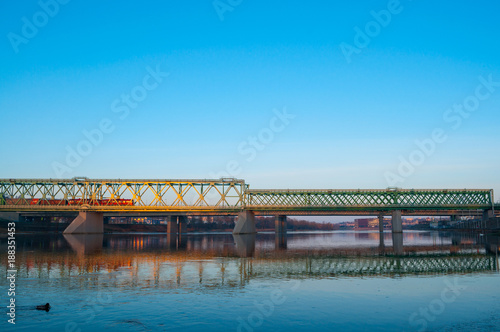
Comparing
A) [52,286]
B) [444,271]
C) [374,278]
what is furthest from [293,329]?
[444,271]

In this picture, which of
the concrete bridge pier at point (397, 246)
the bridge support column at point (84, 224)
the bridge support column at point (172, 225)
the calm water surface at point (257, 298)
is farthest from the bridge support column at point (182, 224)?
the calm water surface at point (257, 298)

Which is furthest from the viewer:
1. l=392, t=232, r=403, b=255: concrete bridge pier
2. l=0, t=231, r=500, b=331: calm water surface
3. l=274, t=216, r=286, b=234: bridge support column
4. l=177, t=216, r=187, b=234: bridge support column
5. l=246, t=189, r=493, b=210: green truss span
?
l=177, t=216, r=187, b=234: bridge support column

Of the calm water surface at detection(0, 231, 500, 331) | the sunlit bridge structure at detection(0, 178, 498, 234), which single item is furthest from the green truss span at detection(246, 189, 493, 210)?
the calm water surface at detection(0, 231, 500, 331)

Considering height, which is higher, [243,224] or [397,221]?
[397,221]

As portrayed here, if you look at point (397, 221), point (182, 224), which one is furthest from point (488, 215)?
point (182, 224)

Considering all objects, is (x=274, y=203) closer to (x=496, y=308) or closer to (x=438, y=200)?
(x=438, y=200)

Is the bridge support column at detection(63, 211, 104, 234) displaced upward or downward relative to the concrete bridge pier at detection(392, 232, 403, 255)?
upward

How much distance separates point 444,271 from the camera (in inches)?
1145

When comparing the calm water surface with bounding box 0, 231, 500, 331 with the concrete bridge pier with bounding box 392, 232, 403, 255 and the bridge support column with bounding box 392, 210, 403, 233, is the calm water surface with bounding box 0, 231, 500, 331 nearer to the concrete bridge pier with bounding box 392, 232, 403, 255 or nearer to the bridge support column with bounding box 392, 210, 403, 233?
the concrete bridge pier with bounding box 392, 232, 403, 255

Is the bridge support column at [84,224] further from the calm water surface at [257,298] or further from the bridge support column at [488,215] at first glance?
the bridge support column at [488,215]

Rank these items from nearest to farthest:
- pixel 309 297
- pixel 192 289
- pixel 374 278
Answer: pixel 309 297 → pixel 192 289 → pixel 374 278

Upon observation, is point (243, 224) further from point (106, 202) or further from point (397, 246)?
point (397, 246)

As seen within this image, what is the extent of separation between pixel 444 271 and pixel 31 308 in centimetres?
2583

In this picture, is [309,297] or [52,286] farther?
[52,286]
